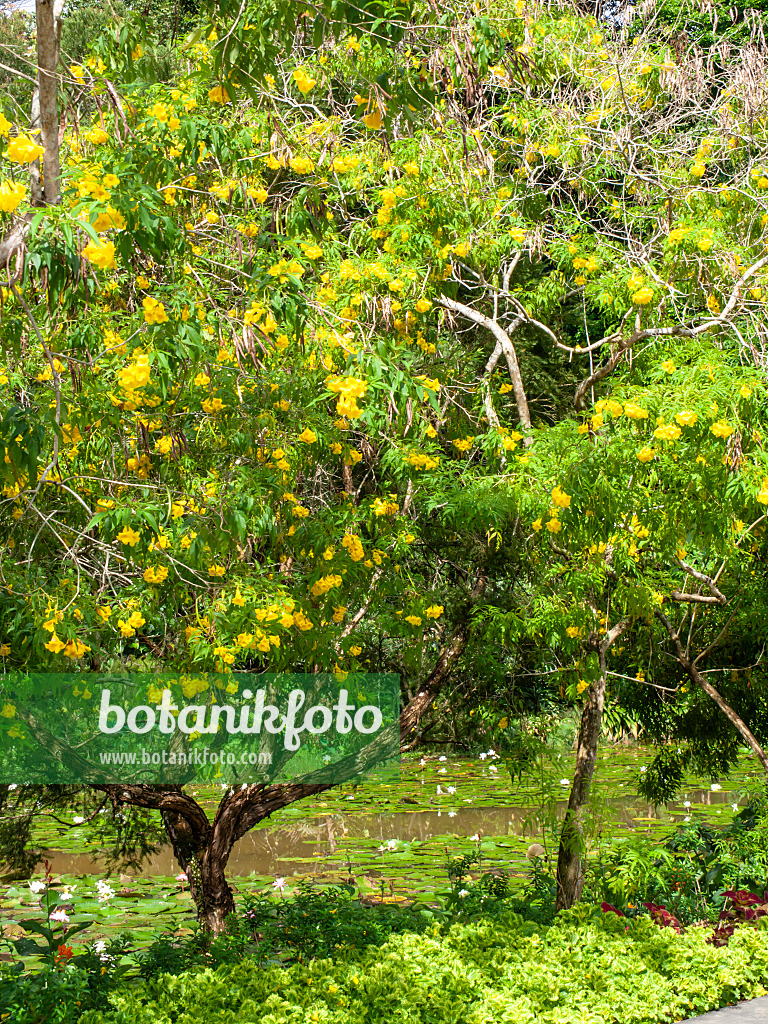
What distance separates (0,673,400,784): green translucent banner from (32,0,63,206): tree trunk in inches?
73.4

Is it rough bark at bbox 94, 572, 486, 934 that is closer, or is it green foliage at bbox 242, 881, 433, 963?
green foliage at bbox 242, 881, 433, 963

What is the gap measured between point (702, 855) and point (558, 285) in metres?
3.10

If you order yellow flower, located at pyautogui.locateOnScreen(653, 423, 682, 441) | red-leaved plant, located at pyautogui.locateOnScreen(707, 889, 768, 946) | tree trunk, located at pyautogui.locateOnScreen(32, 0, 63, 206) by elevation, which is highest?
tree trunk, located at pyautogui.locateOnScreen(32, 0, 63, 206)

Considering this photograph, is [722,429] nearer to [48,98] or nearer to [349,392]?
[349,392]

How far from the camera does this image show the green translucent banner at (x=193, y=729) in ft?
14.0

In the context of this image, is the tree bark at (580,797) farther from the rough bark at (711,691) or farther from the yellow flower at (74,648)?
the yellow flower at (74,648)

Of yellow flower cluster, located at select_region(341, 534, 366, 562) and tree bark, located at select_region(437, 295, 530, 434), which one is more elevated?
tree bark, located at select_region(437, 295, 530, 434)

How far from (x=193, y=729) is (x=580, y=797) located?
1919 millimetres

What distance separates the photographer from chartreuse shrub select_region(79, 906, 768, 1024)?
133 inches

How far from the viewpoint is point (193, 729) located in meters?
4.63

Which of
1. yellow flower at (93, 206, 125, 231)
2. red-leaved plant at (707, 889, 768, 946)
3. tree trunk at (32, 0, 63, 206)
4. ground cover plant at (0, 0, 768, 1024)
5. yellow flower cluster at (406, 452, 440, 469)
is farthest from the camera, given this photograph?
red-leaved plant at (707, 889, 768, 946)

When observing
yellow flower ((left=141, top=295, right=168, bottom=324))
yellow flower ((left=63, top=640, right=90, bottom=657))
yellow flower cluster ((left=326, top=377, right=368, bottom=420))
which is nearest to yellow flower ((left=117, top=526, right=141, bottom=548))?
yellow flower ((left=63, top=640, right=90, bottom=657))

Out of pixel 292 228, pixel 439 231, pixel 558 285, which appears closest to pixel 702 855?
pixel 558 285

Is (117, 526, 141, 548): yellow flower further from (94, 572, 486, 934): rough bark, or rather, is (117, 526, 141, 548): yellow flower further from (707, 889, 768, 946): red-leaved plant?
(707, 889, 768, 946): red-leaved plant
